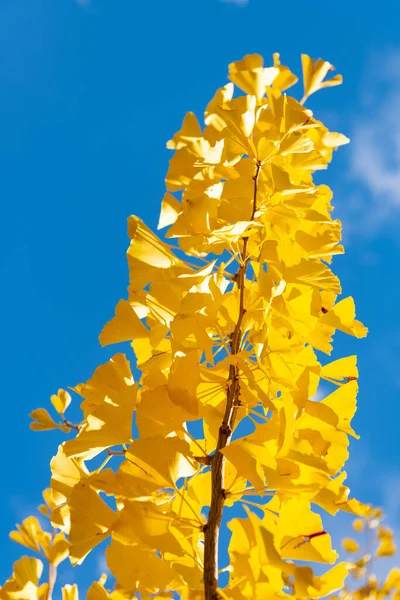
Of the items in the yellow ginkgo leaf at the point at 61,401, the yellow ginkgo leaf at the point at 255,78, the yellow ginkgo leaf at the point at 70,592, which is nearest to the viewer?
the yellow ginkgo leaf at the point at 255,78

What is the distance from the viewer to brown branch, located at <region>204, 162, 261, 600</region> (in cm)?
106

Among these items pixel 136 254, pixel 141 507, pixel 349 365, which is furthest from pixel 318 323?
pixel 141 507

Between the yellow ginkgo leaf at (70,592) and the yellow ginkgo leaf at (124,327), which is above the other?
the yellow ginkgo leaf at (124,327)

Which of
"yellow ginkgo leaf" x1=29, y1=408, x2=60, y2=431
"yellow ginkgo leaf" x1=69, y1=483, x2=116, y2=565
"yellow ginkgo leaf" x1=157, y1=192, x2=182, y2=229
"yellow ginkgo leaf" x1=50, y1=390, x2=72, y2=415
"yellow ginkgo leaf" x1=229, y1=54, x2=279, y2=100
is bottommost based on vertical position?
"yellow ginkgo leaf" x1=69, y1=483, x2=116, y2=565

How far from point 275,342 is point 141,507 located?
1.38ft

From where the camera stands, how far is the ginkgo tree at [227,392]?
110 cm

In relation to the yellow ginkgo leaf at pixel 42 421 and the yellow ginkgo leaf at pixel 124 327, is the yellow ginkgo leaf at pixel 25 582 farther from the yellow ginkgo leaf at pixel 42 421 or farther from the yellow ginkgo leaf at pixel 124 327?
the yellow ginkgo leaf at pixel 124 327

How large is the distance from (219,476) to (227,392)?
169 millimetres

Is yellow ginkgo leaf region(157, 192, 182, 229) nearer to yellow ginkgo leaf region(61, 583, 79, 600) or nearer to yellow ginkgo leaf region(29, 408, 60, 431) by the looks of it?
yellow ginkgo leaf region(29, 408, 60, 431)

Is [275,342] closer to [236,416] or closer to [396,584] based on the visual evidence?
[236,416]

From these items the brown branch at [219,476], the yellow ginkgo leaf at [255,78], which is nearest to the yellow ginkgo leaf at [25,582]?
the brown branch at [219,476]

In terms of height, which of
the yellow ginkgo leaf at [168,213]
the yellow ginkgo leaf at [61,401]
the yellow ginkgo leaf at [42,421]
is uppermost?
the yellow ginkgo leaf at [168,213]

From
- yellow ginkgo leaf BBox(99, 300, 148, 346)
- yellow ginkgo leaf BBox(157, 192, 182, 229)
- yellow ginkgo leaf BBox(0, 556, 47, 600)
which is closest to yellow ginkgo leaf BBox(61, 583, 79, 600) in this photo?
yellow ginkgo leaf BBox(0, 556, 47, 600)

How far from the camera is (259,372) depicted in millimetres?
1305
